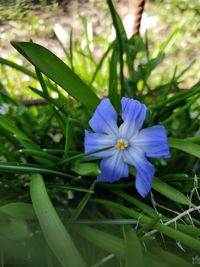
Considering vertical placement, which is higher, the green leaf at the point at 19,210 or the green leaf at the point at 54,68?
the green leaf at the point at 54,68

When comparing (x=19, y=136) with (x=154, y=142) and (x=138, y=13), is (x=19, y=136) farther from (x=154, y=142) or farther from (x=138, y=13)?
(x=138, y=13)

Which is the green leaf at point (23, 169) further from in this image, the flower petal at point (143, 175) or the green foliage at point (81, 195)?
the flower petal at point (143, 175)

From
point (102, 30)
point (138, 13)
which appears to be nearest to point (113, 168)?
point (138, 13)

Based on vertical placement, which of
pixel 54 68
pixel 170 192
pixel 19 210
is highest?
pixel 54 68

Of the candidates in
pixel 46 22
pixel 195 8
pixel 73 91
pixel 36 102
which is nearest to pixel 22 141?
pixel 73 91

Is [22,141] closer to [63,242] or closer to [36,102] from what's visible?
[63,242]

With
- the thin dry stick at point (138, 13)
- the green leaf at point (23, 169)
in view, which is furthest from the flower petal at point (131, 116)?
the thin dry stick at point (138, 13)
